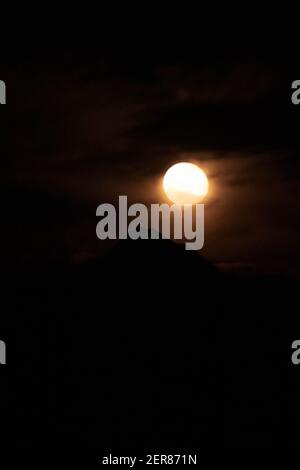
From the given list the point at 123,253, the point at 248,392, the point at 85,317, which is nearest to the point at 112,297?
the point at 85,317

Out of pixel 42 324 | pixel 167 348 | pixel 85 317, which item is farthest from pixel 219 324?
pixel 42 324

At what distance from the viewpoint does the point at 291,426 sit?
26.2 metres

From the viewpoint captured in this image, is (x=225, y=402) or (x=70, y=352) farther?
(x=70, y=352)

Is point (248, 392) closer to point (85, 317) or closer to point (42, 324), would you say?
point (85, 317)

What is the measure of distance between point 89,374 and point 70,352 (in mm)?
2827

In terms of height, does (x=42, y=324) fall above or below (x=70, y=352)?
above

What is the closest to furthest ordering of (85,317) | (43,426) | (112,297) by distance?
1. (43,426)
2. (85,317)
3. (112,297)

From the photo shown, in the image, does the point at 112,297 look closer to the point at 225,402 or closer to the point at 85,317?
the point at 85,317
